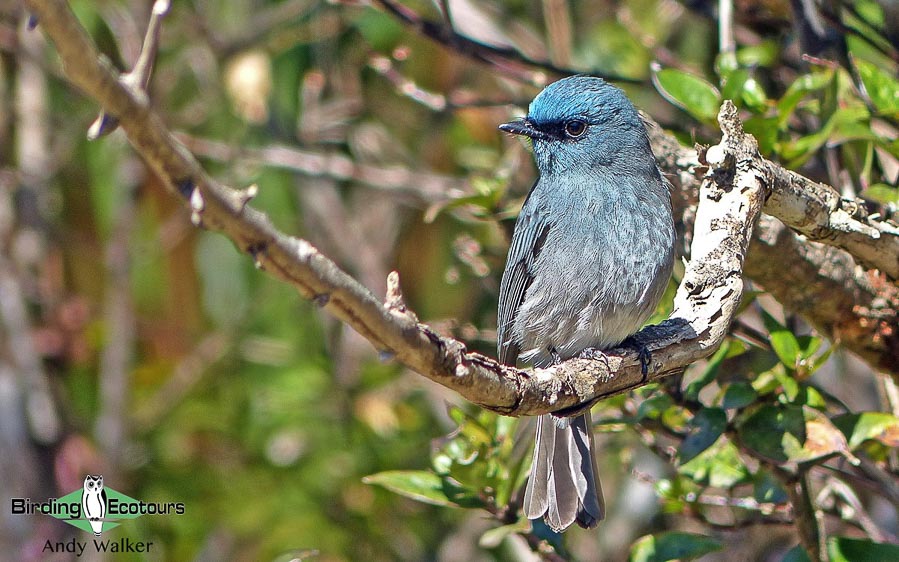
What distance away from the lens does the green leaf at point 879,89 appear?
10.0 feet

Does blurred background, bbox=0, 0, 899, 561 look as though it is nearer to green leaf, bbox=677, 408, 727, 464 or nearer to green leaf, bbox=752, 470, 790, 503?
green leaf, bbox=752, 470, 790, 503

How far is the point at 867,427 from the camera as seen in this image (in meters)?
2.88

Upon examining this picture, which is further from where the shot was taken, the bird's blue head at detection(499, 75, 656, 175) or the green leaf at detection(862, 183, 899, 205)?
the bird's blue head at detection(499, 75, 656, 175)

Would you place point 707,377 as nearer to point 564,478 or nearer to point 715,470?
point 715,470

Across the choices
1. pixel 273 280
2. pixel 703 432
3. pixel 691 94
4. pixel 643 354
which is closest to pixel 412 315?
pixel 643 354

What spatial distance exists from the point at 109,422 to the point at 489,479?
2826 millimetres

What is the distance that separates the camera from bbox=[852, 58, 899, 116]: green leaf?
10.0ft

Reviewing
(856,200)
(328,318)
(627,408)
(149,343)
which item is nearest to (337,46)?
(328,318)

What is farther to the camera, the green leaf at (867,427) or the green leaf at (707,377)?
the green leaf at (707,377)

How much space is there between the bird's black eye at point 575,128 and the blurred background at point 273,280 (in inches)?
28.0

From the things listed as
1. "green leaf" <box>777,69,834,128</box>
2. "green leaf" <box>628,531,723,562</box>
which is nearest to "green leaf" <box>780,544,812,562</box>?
"green leaf" <box>628,531,723,562</box>

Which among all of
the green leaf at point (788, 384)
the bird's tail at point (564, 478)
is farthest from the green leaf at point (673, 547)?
the green leaf at point (788, 384)

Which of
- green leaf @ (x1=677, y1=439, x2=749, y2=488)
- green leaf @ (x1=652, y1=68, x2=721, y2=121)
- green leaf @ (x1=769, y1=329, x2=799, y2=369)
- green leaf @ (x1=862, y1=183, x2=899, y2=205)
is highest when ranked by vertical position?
green leaf @ (x1=652, y1=68, x2=721, y2=121)

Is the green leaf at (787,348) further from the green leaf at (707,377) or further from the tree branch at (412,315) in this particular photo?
the tree branch at (412,315)
